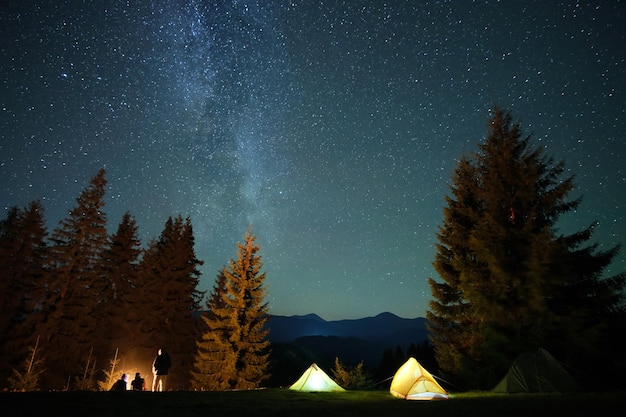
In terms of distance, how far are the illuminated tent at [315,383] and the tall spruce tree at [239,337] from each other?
33.6 ft

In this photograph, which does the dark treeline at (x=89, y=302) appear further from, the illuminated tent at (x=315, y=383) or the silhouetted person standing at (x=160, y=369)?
the illuminated tent at (x=315, y=383)

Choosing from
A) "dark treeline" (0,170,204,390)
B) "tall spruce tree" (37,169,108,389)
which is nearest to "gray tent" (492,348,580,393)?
"dark treeline" (0,170,204,390)

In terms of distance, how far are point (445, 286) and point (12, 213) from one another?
3683 cm

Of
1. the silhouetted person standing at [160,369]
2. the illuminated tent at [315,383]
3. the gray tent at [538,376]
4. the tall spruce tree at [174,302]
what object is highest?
the tall spruce tree at [174,302]

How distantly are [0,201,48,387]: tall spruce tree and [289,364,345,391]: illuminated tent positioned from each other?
22638 millimetres

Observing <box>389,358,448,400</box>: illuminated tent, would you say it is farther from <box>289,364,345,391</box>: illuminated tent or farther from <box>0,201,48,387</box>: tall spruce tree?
<box>0,201,48,387</box>: tall spruce tree

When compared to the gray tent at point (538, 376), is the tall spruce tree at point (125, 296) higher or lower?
higher

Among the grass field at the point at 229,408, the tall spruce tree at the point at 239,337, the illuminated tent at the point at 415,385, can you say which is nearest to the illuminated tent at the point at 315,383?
the illuminated tent at the point at 415,385

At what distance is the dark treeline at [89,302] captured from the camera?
2692 centimetres

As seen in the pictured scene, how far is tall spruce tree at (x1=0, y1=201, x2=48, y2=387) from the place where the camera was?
26.2 metres

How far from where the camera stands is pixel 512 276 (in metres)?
15.8

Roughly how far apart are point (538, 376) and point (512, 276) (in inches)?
180

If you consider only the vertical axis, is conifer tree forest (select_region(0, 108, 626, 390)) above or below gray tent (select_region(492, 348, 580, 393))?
above

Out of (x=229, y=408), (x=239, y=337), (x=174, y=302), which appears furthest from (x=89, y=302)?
(x=229, y=408)
